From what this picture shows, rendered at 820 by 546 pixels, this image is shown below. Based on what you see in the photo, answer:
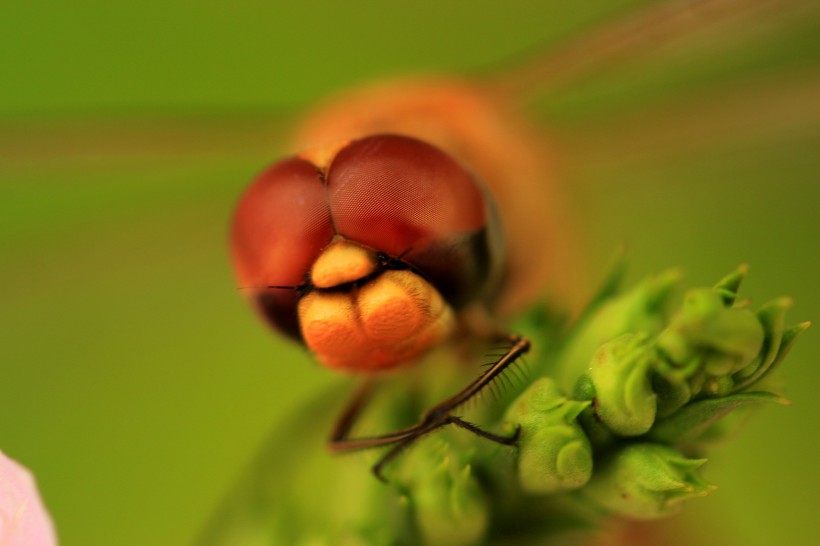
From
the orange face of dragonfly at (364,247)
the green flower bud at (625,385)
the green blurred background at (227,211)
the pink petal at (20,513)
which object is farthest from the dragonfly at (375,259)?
the green blurred background at (227,211)

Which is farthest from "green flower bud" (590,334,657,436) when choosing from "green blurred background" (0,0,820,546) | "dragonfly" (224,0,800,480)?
"green blurred background" (0,0,820,546)

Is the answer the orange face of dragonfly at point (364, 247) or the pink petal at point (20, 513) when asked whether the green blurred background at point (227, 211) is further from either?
the pink petal at point (20, 513)

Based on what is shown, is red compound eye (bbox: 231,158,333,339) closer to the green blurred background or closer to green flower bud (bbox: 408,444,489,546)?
green flower bud (bbox: 408,444,489,546)

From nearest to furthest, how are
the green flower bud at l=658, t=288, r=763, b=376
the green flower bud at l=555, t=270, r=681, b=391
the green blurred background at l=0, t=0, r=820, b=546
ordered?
the green flower bud at l=658, t=288, r=763, b=376, the green flower bud at l=555, t=270, r=681, b=391, the green blurred background at l=0, t=0, r=820, b=546

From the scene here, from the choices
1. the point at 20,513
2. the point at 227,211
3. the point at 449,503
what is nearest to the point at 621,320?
the point at 449,503

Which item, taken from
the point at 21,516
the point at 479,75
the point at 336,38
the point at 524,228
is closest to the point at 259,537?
the point at 21,516

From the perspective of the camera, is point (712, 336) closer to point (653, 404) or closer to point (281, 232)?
point (653, 404)

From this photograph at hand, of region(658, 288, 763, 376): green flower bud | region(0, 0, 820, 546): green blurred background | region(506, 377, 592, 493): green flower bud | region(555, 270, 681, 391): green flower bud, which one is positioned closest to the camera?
region(658, 288, 763, 376): green flower bud

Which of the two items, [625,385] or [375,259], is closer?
[625,385]
